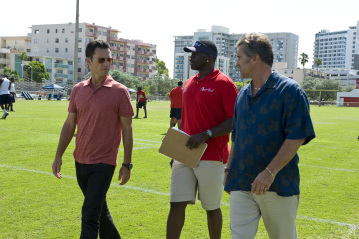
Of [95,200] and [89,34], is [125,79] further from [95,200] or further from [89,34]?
[95,200]

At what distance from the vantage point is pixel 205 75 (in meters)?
4.51

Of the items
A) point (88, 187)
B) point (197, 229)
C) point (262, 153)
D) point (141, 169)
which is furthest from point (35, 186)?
point (262, 153)

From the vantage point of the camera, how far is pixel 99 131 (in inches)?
164

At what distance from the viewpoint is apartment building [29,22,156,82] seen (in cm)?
11719

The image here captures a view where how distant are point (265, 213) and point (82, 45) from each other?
118 meters

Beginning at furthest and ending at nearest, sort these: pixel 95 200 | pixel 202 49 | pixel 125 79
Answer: pixel 125 79 → pixel 202 49 → pixel 95 200

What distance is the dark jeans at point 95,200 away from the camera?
3.96 meters

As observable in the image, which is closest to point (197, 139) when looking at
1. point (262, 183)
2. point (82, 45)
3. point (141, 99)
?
point (262, 183)

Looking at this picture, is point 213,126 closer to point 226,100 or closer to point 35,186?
point 226,100

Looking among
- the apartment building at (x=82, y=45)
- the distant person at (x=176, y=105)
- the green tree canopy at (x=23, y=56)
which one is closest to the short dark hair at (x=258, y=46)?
the distant person at (x=176, y=105)

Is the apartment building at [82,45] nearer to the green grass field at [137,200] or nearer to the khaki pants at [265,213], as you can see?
the green grass field at [137,200]

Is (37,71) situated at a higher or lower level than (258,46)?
higher

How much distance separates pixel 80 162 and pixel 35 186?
351 centimetres

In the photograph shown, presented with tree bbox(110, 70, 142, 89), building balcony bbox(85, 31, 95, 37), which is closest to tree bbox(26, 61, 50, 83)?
building balcony bbox(85, 31, 95, 37)
